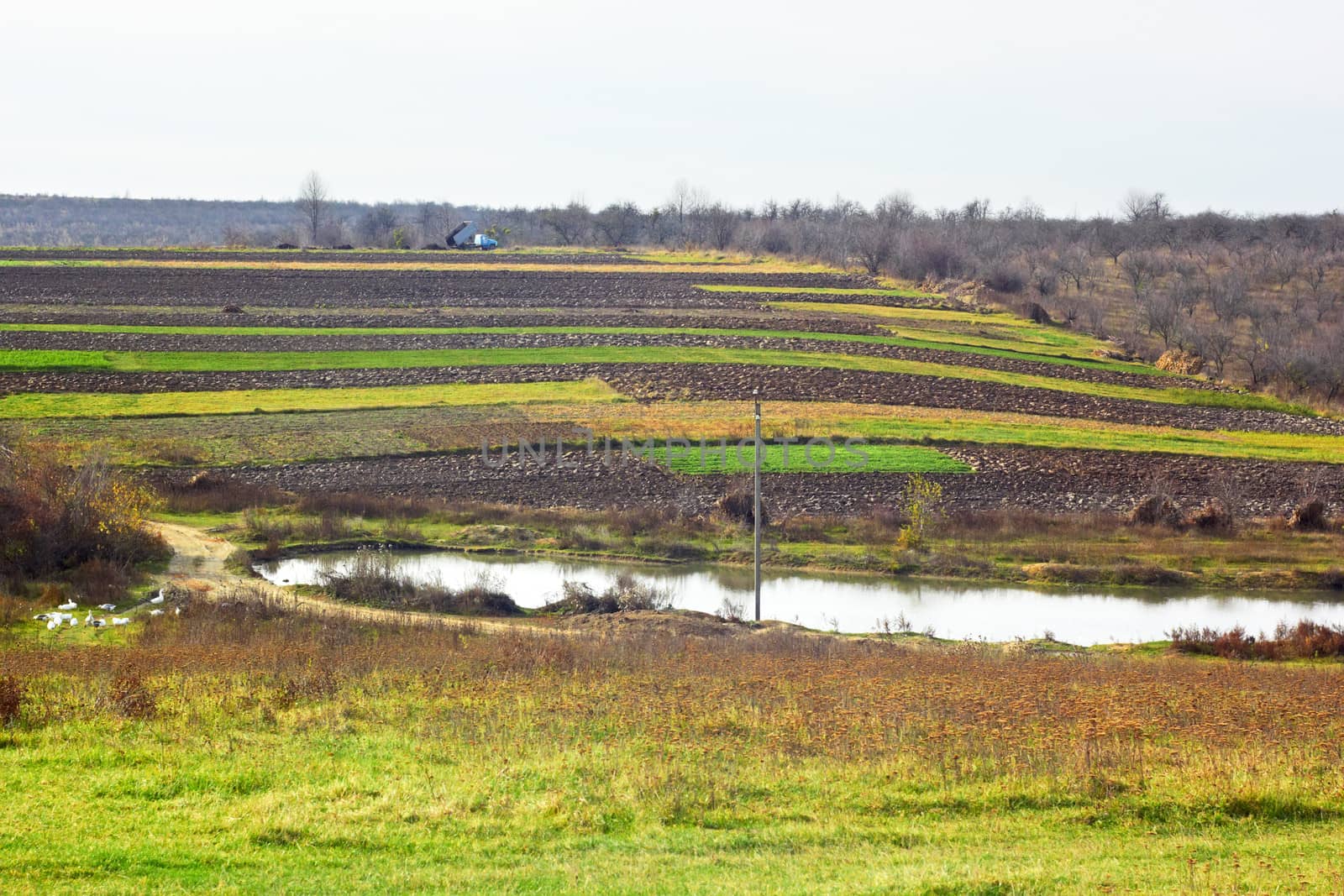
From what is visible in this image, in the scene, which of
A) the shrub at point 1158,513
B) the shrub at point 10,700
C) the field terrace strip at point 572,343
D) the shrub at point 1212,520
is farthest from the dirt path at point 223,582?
the field terrace strip at point 572,343

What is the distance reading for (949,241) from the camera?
10388 centimetres

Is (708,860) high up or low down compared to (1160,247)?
down

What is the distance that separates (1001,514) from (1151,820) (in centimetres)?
2845

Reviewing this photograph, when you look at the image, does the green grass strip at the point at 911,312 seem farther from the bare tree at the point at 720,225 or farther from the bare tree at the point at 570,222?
the bare tree at the point at 570,222

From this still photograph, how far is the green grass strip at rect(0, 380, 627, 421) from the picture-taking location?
157ft

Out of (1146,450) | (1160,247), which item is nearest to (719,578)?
(1146,450)

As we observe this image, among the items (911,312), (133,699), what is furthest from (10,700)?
(911,312)

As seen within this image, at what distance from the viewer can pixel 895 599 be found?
105 feet

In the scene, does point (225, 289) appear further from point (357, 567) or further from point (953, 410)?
point (357, 567)

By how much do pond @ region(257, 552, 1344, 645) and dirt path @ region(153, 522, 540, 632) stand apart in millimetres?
1319

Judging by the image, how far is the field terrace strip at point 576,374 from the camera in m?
44.1

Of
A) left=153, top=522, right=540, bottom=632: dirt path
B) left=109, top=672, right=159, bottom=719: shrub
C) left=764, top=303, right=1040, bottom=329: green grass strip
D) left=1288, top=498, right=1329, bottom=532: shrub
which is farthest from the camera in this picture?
left=764, top=303, right=1040, bottom=329: green grass strip

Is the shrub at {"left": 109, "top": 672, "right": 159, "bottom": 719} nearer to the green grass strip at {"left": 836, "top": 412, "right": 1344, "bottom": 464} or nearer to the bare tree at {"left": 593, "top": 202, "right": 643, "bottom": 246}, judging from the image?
the green grass strip at {"left": 836, "top": 412, "right": 1344, "bottom": 464}

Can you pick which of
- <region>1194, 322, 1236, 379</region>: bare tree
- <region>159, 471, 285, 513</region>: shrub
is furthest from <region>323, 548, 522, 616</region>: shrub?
<region>1194, 322, 1236, 379</region>: bare tree
